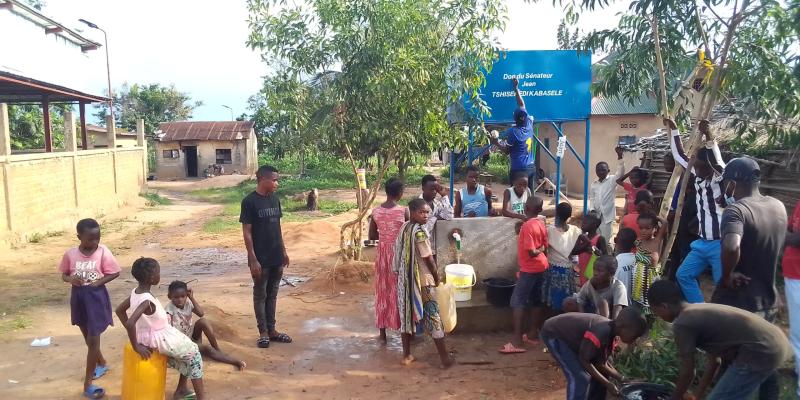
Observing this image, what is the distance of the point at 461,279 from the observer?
231 inches

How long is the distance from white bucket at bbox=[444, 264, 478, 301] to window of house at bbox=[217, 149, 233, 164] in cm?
3147

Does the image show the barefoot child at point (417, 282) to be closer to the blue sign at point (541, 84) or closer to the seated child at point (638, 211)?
the seated child at point (638, 211)

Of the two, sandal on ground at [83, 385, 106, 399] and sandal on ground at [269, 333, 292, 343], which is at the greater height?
sandal on ground at [83, 385, 106, 399]

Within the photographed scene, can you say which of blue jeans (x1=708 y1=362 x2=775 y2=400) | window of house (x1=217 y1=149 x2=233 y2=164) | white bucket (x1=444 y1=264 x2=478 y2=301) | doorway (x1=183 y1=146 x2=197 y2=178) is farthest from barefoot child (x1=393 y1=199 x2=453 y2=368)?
doorway (x1=183 y1=146 x2=197 y2=178)

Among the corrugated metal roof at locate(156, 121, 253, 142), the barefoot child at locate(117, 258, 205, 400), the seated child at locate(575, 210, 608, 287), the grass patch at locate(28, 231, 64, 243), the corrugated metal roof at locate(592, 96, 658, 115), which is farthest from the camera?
the corrugated metal roof at locate(156, 121, 253, 142)

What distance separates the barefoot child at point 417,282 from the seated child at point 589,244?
1.37m

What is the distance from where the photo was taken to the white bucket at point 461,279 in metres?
5.85

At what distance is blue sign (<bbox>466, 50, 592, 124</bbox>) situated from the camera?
852cm

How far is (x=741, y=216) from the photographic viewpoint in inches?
142

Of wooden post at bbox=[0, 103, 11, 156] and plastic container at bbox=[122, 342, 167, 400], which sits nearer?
plastic container at bbox=[122, 342, 167, 400]

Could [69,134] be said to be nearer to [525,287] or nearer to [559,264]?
[525,287]

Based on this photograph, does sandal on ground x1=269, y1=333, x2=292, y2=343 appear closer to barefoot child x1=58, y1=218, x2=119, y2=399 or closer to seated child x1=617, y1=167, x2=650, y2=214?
barefoot child x1=58, y1=218, x2=119, y2=399

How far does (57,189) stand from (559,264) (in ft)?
41.4

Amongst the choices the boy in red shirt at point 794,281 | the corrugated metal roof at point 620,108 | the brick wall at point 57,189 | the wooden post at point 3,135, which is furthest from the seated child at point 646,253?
the corrugated metal roof at point 620,108
